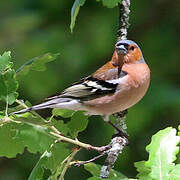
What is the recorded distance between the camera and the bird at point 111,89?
3.25 metres

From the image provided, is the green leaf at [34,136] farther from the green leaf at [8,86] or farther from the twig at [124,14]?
the twig at [124,14]

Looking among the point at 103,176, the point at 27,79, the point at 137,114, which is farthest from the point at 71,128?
the point at 27,79

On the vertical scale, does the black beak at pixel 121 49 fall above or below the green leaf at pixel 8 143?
above

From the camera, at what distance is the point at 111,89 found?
3.38 meters

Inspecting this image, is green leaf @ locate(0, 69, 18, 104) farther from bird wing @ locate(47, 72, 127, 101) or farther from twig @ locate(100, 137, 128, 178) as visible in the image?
bird wing @ locate(47, 72, 127, 101)

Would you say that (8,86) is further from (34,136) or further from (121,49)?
(121,49)

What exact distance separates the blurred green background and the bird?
217cm


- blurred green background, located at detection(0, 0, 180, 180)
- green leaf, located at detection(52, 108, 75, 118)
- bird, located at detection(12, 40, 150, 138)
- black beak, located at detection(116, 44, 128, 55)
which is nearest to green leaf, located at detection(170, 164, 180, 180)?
green leaf, located at detection(52, 108, 75, 118)

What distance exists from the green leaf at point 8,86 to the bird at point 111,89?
102cm

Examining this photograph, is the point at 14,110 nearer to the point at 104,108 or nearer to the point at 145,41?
the point at 104,108

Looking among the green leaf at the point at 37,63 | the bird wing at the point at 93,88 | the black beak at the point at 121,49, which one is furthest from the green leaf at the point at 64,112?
the black beak at the point at 121,49

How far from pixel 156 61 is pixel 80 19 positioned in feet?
3.88

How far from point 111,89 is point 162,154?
1.49 meters

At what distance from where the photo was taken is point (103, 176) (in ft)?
7.97
